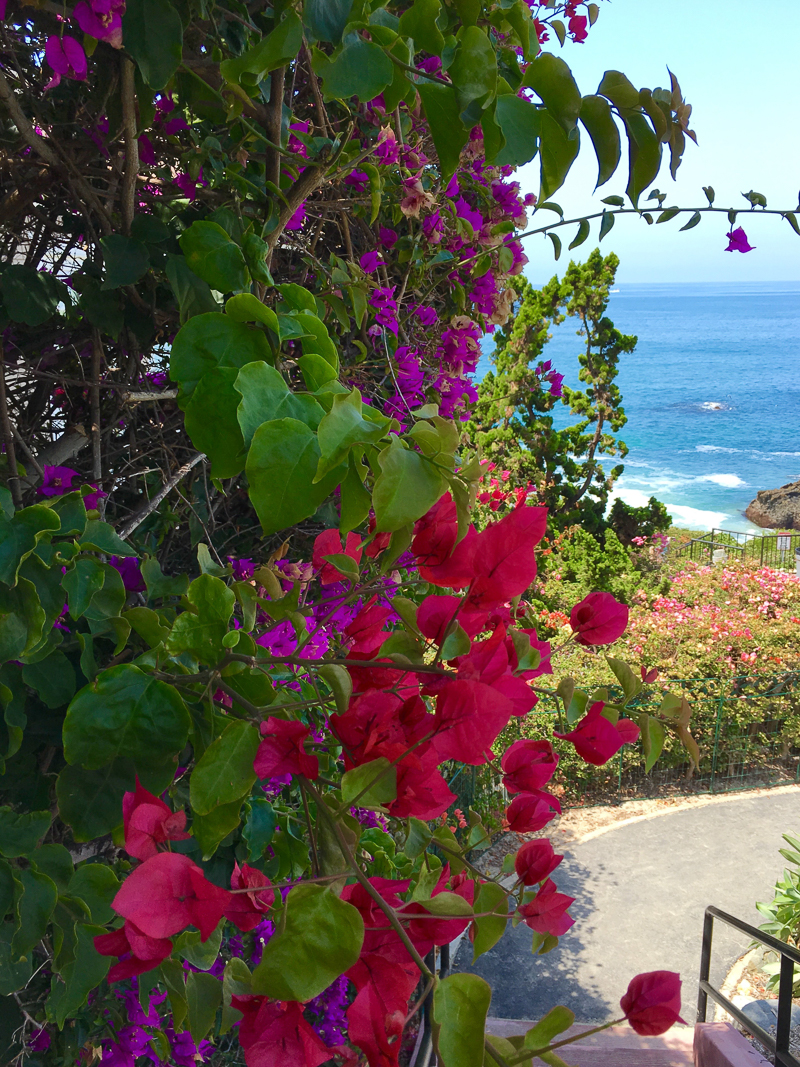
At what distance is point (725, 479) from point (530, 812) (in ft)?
152

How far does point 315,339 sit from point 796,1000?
15.7ft

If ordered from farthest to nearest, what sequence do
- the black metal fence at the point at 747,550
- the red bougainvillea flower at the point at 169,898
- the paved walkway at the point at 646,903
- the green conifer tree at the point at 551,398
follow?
the black metal fence at the point at 747,550, the green conifer tree at the point at 551,398, the paved walkway at the point at 646,903, the red bougainvillea flower at the point at 169,898

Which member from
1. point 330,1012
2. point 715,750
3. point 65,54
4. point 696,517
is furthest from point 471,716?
point 696,517

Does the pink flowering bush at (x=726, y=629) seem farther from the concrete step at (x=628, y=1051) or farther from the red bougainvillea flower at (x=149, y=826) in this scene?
the red bougainvillea flower at (x=149, y=826)

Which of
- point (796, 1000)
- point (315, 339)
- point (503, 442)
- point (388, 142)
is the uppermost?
point (503, 442)

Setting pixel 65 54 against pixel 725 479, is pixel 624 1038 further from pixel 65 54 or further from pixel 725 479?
pixel 725 479

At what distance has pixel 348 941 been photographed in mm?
316

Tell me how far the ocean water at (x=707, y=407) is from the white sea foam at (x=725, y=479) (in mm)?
57

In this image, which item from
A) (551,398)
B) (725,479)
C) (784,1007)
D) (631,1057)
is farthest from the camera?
(725,479)

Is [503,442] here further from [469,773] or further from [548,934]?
[548,934]

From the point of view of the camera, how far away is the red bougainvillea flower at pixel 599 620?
1.80ft

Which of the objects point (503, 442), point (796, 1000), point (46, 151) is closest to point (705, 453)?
point (503, 442)

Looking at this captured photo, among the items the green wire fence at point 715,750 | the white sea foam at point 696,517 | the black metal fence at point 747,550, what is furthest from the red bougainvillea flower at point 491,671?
the white sea foam at point 696,517

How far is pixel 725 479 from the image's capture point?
140ft
